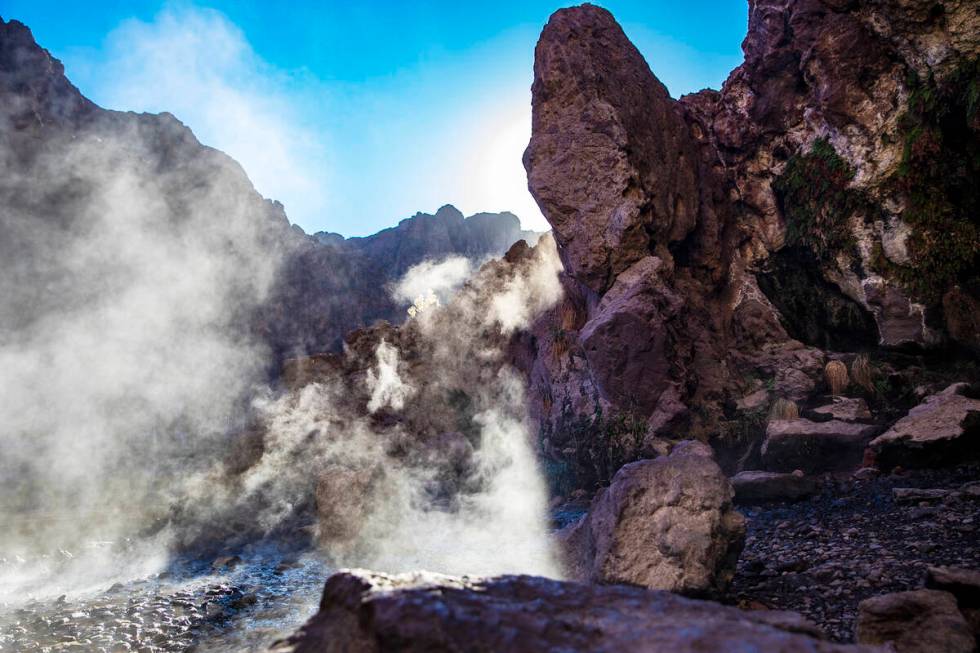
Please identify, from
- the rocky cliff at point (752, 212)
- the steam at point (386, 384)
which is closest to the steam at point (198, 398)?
the steam at point (386, 384)

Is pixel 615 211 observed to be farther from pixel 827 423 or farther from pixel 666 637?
pixel 666 637

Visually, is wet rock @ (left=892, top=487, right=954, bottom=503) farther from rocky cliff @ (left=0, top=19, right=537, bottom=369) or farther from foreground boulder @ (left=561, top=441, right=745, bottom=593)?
rocky cliff @ (left=0, top=19, right=537, bottom=369)

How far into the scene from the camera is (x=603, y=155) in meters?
17.0

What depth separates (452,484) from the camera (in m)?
18.5

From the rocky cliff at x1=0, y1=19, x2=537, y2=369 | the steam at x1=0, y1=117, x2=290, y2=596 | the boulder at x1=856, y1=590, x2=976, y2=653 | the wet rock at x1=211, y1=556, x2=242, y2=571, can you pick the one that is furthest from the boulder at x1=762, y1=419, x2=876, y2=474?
the rocky cliff at x1=0, y1=19, x2=537, y2=369

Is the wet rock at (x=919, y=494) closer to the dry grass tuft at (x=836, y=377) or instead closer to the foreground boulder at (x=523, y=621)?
the foreground boulder at (x=523, y=621)

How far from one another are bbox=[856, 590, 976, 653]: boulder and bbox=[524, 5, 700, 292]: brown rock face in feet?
44.5

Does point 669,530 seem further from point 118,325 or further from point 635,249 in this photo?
point 118,325

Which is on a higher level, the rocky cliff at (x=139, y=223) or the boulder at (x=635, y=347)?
the rocky cliff at (x=139, y=223)

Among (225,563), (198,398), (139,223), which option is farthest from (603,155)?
(139,223)

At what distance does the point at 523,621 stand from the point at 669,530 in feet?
13.8

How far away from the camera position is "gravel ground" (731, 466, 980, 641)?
512 cm

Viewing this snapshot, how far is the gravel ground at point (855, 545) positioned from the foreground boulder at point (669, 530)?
663mm

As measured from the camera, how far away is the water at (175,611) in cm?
747
